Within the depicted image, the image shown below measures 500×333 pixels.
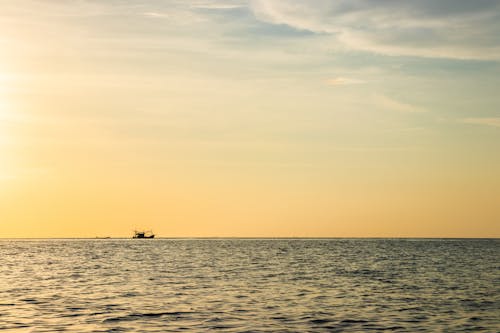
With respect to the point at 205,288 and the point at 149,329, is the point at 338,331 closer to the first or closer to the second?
the point at 149,329

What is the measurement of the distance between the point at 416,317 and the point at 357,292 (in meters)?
14.3

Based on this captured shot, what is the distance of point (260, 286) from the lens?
59344 mm

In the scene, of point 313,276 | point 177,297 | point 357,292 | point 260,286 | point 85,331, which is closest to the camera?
point 85,331

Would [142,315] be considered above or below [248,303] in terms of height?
below

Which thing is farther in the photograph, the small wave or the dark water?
the small wave

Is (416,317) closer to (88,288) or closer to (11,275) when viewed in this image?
(88,288)

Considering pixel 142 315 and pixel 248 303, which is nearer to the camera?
pixel 142 315

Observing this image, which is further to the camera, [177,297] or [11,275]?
[11,275]

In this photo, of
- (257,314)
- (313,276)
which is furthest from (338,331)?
(313,276)

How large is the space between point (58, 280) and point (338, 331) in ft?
136

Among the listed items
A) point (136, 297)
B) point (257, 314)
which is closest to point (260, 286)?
point (136, 297)

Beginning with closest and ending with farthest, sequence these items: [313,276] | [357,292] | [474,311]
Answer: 1. [474,311]
2. [357,292]
3. [313,276]

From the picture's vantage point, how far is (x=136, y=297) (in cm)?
5034

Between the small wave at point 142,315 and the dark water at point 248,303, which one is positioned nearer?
the dark water at point 248,303
